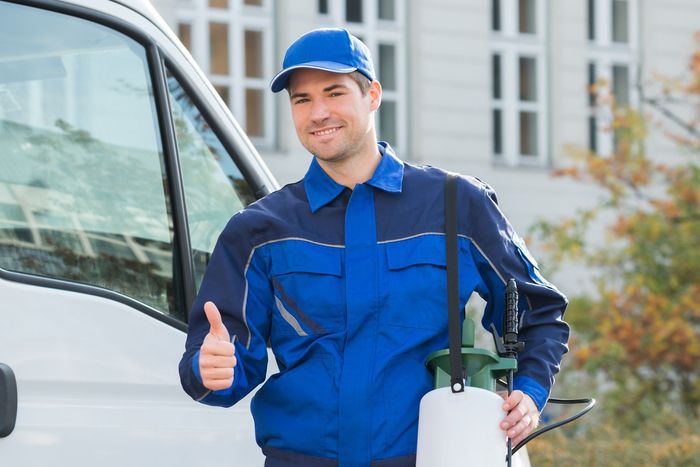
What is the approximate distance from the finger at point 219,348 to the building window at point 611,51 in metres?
17.4

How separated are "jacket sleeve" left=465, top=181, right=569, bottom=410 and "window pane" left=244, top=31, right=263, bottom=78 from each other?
578 inches

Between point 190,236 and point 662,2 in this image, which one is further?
point 662,2

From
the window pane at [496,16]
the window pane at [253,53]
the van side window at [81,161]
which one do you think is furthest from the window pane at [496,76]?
the van side window at [81,161]

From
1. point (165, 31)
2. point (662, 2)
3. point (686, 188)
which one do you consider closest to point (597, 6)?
point (662, 2)

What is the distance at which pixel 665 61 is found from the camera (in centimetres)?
2020

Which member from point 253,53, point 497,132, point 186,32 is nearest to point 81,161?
point 186,32

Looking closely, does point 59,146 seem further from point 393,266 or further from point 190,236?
point 393,266

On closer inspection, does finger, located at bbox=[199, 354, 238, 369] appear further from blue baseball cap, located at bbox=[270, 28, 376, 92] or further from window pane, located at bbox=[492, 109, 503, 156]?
window pane, located at bbox=[492, 109, 503, 156]

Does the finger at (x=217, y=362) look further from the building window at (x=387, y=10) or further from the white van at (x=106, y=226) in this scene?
the building window at (x=387, y=10)

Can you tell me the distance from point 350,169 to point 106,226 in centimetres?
73

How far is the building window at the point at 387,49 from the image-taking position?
18.2m

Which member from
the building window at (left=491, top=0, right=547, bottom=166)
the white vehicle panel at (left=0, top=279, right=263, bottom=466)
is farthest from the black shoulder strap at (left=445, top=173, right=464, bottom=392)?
the building window at (left=491, top=0, right=547, bottom=166)

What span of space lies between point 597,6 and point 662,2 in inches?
37.7

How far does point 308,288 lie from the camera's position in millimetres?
2969
